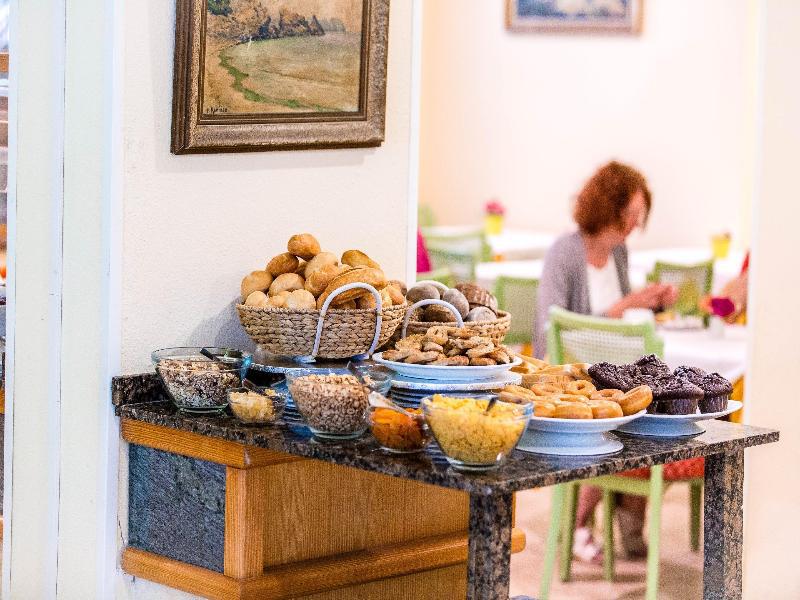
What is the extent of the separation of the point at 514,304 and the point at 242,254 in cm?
351

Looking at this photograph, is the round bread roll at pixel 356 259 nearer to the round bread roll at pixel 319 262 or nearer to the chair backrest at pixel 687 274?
the round bread roll at pixel 319 262

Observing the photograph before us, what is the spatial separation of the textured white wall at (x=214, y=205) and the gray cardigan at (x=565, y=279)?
2155 mm

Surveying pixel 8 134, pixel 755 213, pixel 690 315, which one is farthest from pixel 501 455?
pixel 690 315

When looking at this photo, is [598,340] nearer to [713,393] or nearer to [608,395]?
[713,393]

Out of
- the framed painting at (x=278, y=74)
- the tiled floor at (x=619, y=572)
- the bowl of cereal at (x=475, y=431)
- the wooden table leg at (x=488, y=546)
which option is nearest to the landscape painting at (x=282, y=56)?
the framed painting at (x=278, y=74)

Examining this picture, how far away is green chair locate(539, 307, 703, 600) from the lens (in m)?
4.09

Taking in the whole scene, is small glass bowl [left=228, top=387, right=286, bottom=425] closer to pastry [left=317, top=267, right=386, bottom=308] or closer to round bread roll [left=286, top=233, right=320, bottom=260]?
pastry [left=317, top=267, right=386, bottom=308]

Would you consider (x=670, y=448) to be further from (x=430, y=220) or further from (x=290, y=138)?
(x=430, y=220)

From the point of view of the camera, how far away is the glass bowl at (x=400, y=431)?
2.06m

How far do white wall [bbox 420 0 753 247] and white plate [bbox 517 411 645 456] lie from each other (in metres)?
6.20

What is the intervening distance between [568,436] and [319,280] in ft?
1.98

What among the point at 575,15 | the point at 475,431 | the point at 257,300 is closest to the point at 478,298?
the point at 257,300

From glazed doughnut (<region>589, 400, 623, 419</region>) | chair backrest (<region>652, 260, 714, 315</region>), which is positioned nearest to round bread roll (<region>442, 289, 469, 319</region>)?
glazed doughnut (<region>589, 400, 623, 419</region>)

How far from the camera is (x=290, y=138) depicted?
2.69 meters
